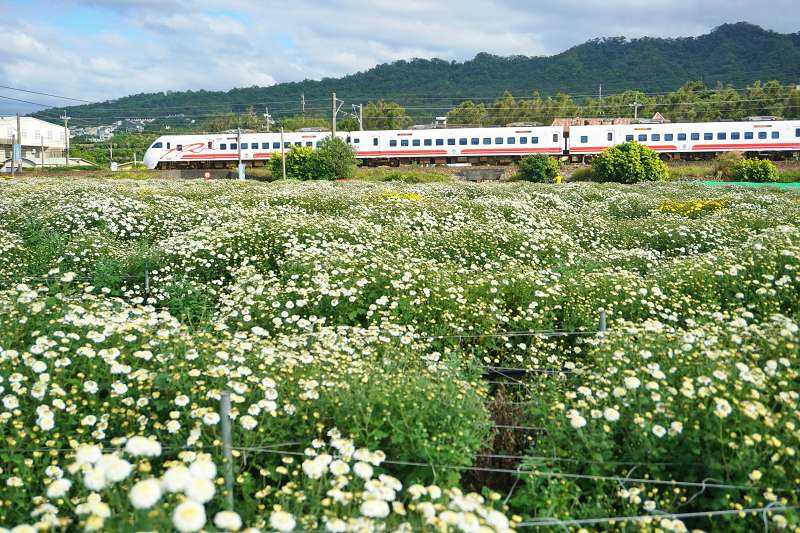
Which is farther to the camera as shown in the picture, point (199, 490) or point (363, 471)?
point (363, 471)

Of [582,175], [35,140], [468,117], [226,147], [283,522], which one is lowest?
[283,522]

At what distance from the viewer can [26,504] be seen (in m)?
3.50

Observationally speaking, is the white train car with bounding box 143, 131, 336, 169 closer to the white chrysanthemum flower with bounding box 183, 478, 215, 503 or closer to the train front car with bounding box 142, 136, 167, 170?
the train front car with bounding box 142, 136, 167, 170

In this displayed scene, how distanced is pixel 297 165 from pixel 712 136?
28.7m

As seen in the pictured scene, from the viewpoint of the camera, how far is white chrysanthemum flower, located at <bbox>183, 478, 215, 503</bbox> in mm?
2221

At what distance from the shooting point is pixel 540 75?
502 feet

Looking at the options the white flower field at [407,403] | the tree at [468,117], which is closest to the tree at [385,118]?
the tree at [468,117]

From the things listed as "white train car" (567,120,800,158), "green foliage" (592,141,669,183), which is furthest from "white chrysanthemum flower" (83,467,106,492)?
"white train car" (567,120,800,158)

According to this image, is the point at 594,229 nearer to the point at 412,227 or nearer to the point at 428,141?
the point at 412,227

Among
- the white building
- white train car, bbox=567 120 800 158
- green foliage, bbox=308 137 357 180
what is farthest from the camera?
the white building

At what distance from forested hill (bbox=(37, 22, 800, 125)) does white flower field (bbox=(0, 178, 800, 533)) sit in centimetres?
12665

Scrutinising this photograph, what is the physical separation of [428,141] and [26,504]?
44.9 metres

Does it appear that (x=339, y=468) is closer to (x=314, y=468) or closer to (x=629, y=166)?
(x=314, y=468)

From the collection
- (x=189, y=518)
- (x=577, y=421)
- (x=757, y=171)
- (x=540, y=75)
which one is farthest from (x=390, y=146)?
(x=540, y=75)
